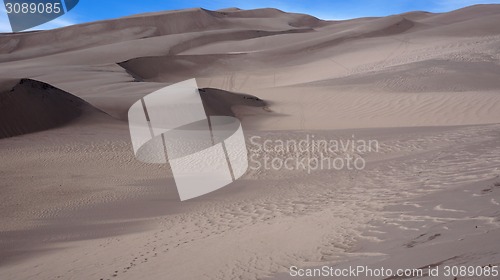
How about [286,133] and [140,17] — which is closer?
[286,133]

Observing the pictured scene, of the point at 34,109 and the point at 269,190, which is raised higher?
the point at 34,109

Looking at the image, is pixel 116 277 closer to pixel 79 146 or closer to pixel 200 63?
pixel 79 146

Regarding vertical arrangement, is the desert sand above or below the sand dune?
below

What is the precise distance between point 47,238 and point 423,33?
38.5m

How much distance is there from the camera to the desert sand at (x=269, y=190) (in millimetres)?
4281

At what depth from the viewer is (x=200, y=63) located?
117ft

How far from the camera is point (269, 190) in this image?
7906 mm

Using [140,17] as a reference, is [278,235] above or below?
below

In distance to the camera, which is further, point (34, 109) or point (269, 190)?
point (34, 109)

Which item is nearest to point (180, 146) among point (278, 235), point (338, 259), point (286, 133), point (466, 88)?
point (286, 133)

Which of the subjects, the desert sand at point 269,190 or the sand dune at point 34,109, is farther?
the sand dune at point 34,109

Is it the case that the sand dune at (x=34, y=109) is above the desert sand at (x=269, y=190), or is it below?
above

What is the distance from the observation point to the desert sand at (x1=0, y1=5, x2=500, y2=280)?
4.28 meters

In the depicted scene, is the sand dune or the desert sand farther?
the sand dune
